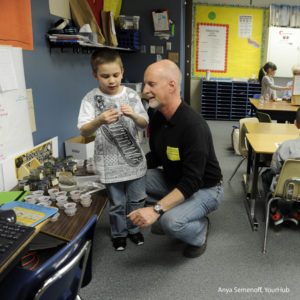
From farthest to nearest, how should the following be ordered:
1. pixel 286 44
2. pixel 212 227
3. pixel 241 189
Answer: pixel 286 44
pixel 241 189
pixel 212 227

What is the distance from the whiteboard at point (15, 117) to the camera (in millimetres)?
1958

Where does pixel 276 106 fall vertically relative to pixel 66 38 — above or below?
below

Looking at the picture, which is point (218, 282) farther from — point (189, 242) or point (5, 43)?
point (5, 43)

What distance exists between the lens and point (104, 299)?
1.62 m

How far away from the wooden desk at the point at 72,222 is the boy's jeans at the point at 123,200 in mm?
83

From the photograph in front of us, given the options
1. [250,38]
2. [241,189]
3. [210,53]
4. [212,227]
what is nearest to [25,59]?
[212,227]

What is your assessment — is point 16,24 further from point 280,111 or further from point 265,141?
point 280,111

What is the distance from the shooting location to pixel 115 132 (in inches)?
72.6

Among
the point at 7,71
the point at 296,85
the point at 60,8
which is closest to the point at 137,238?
the point at 7,71

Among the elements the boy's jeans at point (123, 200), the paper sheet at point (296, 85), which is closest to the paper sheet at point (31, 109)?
the boy's jeans at point (123, 200)

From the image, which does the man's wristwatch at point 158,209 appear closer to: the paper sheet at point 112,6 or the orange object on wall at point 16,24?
the orange object on wall at point 16,24

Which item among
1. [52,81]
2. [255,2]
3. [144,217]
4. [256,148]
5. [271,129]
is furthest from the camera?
[255,2]

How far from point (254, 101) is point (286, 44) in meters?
2.81

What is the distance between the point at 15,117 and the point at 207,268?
164cm
